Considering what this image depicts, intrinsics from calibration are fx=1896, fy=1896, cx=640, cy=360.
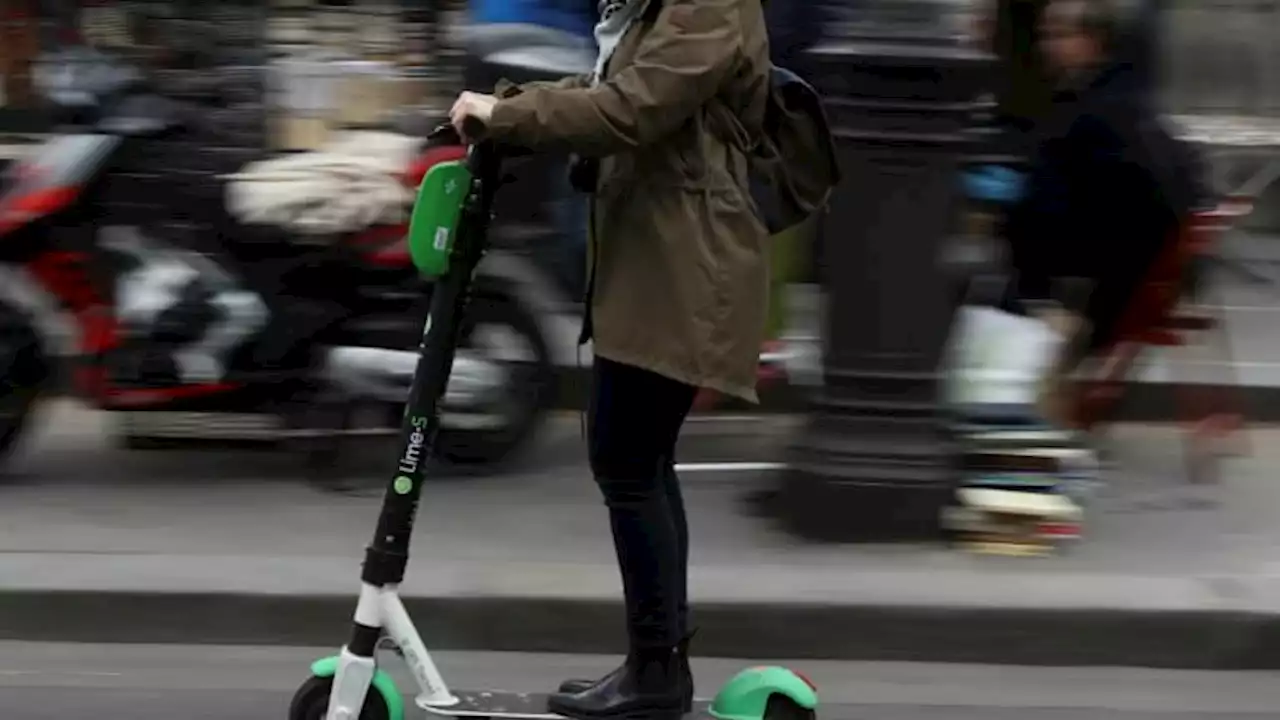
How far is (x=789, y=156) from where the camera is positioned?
372cm

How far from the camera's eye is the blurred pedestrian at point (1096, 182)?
19.7 ft

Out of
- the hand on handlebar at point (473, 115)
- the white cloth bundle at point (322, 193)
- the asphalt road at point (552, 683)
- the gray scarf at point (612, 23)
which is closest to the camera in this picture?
the hand on handlebar at point (473, 115)

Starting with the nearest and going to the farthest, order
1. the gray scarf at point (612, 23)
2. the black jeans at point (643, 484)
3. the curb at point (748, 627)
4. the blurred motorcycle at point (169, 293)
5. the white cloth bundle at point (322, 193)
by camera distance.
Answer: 1. the gray scarf at point (612, 23)
2. the black jeans at point (643, 484)
3. the curb at point (748, 627)
4. the white cloth bundle at point (322, 193)
5. the blurred motorcycle at point (169, 293)

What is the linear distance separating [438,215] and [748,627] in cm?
166

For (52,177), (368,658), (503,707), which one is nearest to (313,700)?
(368,658)

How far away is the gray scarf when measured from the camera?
3445mm

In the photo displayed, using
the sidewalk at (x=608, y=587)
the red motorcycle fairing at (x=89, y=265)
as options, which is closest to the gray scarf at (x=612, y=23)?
the sidewalk at (x=608, y=587)

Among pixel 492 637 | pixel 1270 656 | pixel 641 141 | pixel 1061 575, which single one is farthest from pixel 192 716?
pixel 1270 656

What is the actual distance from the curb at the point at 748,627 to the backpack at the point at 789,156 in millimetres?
1362

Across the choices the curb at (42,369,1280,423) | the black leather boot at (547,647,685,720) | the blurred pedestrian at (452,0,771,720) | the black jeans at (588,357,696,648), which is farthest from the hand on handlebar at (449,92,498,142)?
the curb at (42,369,1280,423)

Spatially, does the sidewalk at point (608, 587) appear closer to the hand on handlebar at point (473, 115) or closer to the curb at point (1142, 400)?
the curb at point (1142, 400)

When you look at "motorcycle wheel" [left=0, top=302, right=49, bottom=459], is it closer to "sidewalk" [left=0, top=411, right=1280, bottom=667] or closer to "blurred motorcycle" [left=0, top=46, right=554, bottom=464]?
"blurred motorcycle" [left=0, top=46, right=554, bottom=464]

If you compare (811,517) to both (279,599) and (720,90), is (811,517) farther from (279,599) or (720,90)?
(720,90)

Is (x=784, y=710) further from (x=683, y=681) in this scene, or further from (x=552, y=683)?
(x=552, y=683)
